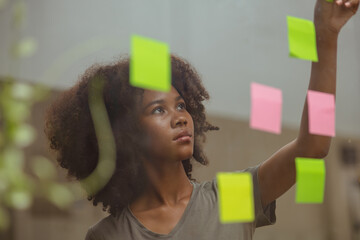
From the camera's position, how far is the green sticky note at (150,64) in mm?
769

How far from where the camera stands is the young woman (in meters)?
0.85

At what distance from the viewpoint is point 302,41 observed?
92 centimetres

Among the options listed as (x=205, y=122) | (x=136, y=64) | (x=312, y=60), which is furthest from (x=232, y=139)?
(x=136, y=64)

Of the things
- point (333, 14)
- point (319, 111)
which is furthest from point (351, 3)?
point (319, 111)

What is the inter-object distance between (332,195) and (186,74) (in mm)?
487

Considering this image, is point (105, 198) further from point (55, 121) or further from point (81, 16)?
point (81, 16)

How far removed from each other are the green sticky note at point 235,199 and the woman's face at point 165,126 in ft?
0.29

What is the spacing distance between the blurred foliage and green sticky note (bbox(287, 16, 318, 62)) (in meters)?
0.46

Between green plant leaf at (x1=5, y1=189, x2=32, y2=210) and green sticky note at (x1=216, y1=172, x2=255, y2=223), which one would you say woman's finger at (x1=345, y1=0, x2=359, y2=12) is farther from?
green plant leaf at (x1=5, y1=189, x2=32, y2=210)

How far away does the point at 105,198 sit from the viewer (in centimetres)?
87

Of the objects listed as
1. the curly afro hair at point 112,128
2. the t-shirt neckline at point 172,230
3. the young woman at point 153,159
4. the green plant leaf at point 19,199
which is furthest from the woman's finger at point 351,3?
the green plant leaf at point 19,199

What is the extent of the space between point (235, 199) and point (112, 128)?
0.24 meters

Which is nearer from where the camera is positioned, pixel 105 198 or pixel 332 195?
pixel 105 198

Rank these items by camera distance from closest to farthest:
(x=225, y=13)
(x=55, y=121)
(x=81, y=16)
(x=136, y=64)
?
(x=136, y=64) → (x=55, y=121) → (x=81, y=16) → (x=225, y=13)
